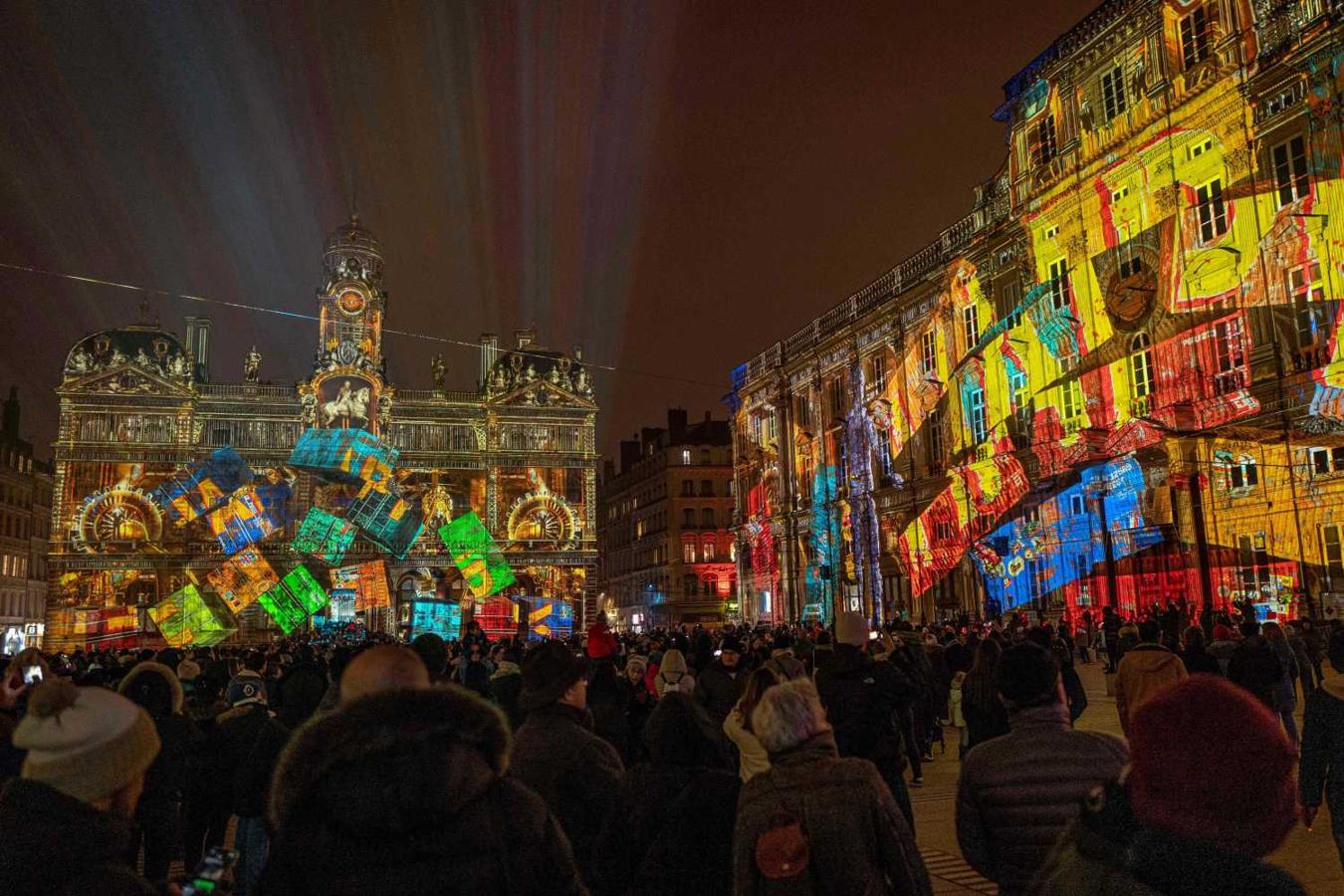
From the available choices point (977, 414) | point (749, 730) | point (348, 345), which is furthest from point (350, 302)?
point (749, 730)

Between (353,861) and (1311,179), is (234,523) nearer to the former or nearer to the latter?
(1311,179)

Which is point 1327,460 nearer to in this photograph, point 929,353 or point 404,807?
point 929,353

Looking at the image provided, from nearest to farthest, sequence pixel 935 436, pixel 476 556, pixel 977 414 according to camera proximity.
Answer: pixel 977 414 → pixel 935 436 → pixel 476 556

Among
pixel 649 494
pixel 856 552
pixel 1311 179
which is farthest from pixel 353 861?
pixel 649 494

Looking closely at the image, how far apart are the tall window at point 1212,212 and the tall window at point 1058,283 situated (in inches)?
206

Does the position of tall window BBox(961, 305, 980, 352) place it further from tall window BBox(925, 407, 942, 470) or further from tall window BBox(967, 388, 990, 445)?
tall window BBox(925, 407, 942, 470)

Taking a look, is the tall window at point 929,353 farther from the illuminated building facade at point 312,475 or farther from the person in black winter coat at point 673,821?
the person in black winter coat at point 673,821

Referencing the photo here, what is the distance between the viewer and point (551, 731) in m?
4.50

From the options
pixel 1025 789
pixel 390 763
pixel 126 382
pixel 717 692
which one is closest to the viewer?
pixel 390 763

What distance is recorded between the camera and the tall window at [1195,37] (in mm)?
26561

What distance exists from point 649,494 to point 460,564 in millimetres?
27094

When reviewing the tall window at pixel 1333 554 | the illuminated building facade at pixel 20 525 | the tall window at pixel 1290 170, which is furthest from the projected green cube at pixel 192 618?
the tall window at pixel 1290 170

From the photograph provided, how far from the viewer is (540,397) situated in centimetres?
6425

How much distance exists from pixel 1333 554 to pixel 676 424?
6189 centimetres
